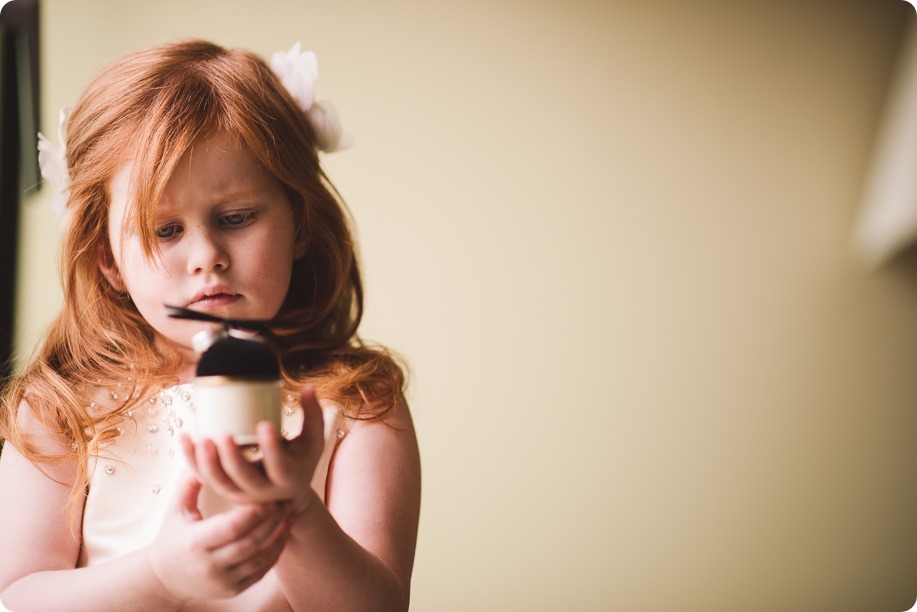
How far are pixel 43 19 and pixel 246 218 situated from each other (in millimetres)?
724

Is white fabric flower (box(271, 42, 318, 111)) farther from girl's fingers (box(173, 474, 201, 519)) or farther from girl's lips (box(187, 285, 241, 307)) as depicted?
girl's fingers (box(173, 474, 201, 519))

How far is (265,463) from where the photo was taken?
514 mm

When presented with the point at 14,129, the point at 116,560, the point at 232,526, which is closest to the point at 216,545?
the point at 232,526

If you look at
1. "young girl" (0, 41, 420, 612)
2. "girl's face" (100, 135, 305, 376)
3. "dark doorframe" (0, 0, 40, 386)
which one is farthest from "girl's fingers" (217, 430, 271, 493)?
"dark doorframe" (0, 0, 40, 386)

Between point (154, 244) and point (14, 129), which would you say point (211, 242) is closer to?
point (154, 244)

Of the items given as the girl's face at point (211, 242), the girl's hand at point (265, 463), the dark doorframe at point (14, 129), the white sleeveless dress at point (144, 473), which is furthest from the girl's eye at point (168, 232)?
the dark doorframe at point (14, 129)

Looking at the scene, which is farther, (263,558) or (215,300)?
(215,300)

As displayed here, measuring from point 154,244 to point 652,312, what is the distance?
0.90 meters

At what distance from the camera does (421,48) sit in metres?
1.37

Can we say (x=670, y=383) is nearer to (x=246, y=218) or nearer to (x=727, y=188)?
(x=727, y=188)

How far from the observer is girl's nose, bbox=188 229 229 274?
74cm

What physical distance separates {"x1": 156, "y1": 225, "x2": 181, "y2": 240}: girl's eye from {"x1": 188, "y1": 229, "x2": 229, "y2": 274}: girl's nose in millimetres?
26

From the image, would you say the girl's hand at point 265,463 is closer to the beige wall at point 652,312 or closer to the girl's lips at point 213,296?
the girl's lips at point 213,296

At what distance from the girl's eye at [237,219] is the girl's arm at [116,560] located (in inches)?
10.8
